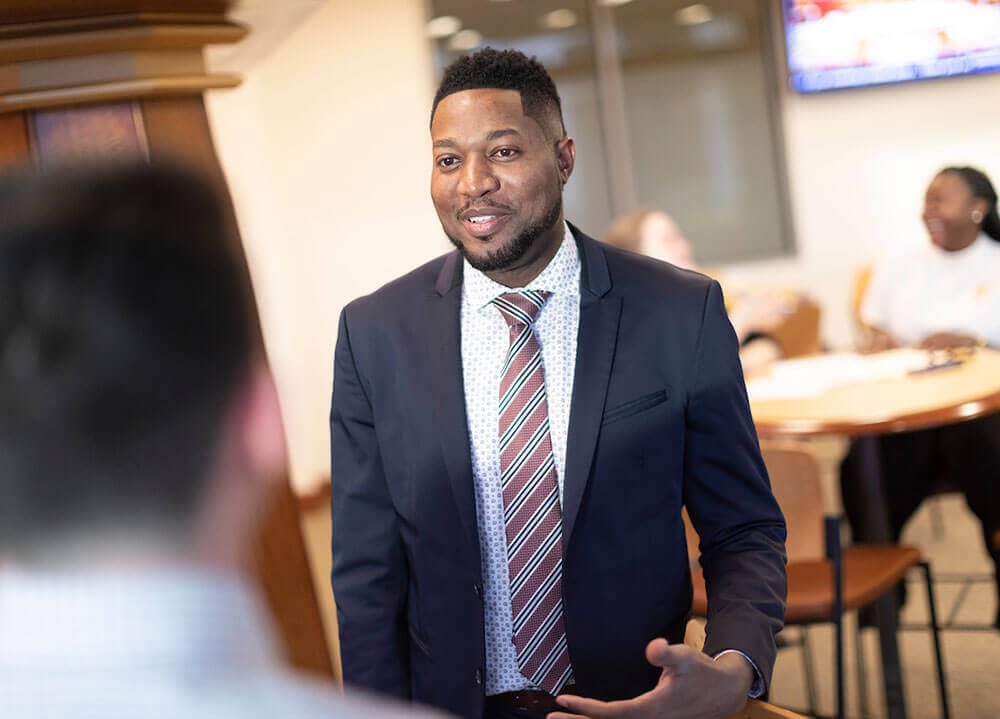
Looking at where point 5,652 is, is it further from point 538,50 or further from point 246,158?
point 538,50

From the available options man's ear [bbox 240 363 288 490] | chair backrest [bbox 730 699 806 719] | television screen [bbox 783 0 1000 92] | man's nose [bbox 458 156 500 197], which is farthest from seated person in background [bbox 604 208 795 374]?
man's ear [bbox 240 363 288 490]

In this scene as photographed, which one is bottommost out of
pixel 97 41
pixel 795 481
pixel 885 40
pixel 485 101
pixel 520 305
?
pixel 795 481

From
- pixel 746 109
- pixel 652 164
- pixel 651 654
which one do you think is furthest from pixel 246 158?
pixel 651 654

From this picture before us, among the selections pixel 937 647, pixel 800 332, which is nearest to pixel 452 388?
pixel 937 647

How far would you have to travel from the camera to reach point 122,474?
2.35 ft

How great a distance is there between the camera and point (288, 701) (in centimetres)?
70

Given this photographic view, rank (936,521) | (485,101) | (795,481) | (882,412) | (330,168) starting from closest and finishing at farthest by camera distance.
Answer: (485,101), (795,481), (882,412), (936,521), (330,168)

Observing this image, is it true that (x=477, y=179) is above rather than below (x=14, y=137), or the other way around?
below

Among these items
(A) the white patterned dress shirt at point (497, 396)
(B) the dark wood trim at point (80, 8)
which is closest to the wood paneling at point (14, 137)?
(B) the dark wood trim at point (80, 8)

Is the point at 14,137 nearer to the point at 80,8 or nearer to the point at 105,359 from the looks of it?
the point at 80,8

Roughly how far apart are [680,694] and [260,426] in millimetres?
726

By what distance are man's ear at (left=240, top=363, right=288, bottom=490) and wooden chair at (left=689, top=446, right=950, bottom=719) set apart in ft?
7.04

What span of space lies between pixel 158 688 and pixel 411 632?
102 cm

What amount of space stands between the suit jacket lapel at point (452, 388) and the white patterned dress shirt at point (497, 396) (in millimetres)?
26
